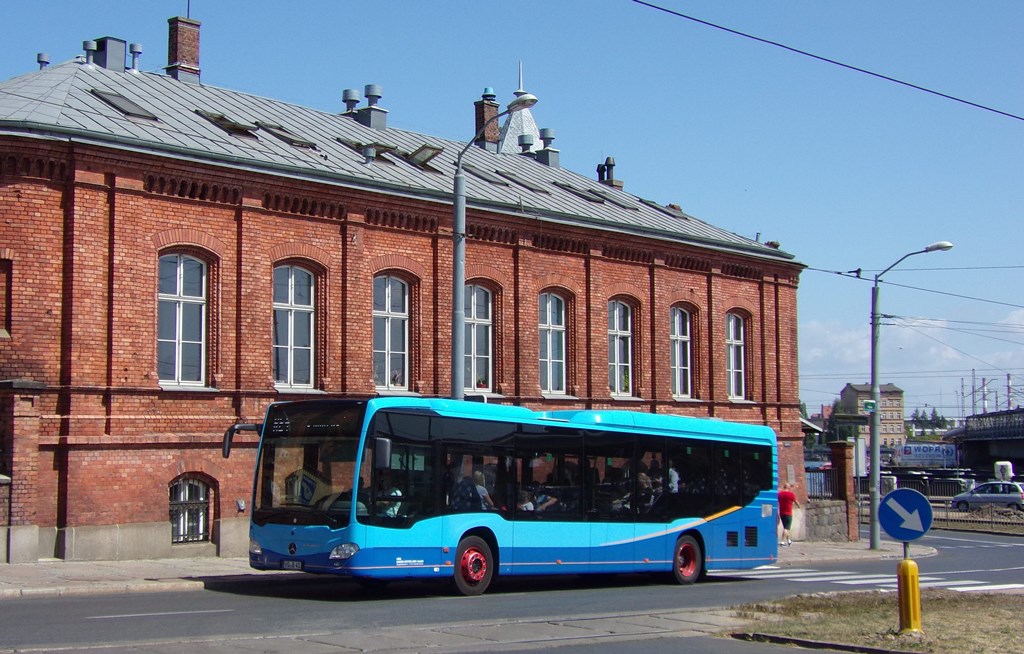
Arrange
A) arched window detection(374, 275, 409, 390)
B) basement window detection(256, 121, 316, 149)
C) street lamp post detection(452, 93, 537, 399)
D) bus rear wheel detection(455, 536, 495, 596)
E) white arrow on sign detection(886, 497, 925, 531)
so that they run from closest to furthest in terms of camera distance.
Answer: white arrow on sign detection(886, 497, 925, 531) < bus rear wheel detection(455, 536, 495, 596) < street lamp post detection(452, 93, 537, 399) < arched window detection(374, 275, 409, 390) < basement window detection(256, 121, 316, 149)

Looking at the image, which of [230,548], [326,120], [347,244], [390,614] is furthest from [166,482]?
[326,120]

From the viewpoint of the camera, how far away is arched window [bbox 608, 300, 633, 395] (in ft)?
111

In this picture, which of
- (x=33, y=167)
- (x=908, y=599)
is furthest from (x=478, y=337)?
(x=908, y=599)

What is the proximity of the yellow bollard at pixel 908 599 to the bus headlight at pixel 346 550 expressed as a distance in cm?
679

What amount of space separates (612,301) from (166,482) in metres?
14.5

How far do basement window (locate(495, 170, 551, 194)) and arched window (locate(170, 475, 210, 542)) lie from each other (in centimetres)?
1389

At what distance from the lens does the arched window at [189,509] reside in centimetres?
2361

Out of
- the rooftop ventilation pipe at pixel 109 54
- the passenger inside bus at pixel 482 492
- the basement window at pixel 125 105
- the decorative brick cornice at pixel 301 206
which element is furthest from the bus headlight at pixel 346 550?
the rooftop ventilation pipe at pixel 109 54

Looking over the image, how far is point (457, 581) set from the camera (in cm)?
1752

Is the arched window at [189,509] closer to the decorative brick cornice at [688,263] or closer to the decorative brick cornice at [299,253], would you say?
the decorative brick cornice at [299,253]

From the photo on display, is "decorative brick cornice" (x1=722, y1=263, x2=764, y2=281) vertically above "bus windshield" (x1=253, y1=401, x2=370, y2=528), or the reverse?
"decorative brick cornice" (x1=722, y1=263, x2=764, y2=281)

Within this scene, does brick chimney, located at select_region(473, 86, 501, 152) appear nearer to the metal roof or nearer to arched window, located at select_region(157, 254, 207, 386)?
the metal roof

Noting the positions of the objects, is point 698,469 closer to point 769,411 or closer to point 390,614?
point 390,614

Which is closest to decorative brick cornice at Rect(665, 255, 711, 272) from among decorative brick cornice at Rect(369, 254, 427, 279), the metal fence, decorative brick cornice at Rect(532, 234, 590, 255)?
decorative brick cornice at Rect(532, 234, 590, 255)
